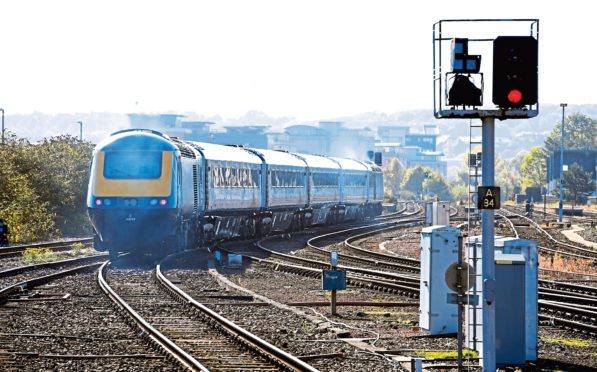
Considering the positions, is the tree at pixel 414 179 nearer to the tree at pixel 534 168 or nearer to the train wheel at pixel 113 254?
the tree at pixel 534 168

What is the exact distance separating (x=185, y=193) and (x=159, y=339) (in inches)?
562

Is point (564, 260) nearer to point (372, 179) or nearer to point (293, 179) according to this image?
point (293, 179)

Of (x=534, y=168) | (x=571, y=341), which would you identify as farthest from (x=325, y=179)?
(x=534, y=168)

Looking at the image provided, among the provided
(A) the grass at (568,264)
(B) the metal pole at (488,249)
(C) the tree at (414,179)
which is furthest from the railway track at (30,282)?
(C) the tree at (414,179)

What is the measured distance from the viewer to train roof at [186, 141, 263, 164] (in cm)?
3074

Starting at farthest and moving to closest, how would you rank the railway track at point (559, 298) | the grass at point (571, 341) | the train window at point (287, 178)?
1. the train window at point (287, 178)
2. the railway track at point (559, 298)
3. the grass at point (571, 341)

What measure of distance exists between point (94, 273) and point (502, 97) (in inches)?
592

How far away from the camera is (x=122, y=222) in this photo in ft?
80.5

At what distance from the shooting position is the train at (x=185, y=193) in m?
24.7

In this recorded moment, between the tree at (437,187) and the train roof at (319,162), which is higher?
the train roof at (319,162)

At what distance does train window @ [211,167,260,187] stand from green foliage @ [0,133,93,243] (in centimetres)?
930

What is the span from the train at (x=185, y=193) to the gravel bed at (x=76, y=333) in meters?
6.70

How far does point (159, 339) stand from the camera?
12.2 meters

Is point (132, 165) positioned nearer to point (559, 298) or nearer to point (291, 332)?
point (559, 298)
